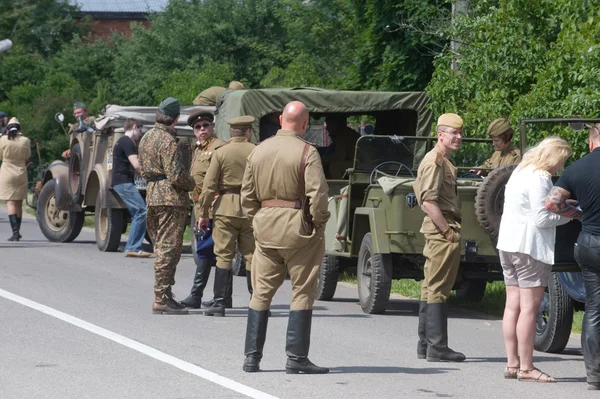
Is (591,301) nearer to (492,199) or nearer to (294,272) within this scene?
(294,272)

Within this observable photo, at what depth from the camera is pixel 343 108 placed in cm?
1598

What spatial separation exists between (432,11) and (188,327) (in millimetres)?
16096

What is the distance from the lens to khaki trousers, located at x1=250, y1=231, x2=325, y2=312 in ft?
28.8

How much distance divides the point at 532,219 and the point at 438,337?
1.31m

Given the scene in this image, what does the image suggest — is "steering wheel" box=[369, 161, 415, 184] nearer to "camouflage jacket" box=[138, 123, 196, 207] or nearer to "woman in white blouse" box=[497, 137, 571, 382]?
"camouflage jacket" box=[138, 123, 196, 207]

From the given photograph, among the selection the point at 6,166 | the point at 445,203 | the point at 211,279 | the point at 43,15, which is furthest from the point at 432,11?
the point at 43,15

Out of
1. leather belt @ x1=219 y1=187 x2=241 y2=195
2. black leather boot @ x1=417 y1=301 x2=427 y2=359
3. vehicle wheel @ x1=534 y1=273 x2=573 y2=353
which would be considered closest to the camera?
black leather boot @ x1=417 y1=301 x2=427 y2=359

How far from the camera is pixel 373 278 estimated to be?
39.6 ft

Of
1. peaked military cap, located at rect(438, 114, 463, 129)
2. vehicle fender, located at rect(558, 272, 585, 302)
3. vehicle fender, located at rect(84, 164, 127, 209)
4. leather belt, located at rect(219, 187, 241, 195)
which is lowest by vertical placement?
vehicle fender, located at rect(84, 164, 127, 209)

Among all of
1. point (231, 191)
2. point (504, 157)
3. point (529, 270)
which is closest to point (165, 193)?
point (231, 191)

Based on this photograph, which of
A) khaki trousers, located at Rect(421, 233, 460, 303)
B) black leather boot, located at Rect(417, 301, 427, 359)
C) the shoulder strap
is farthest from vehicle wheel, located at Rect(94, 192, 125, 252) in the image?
the shoulder strap

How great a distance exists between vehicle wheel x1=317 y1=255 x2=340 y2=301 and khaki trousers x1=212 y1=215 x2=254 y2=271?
1509 mm

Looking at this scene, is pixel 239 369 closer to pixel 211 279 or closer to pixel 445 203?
pixel 445 203

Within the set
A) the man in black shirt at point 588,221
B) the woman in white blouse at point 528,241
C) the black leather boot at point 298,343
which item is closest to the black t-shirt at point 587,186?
the man in black shirt at point 588,221
